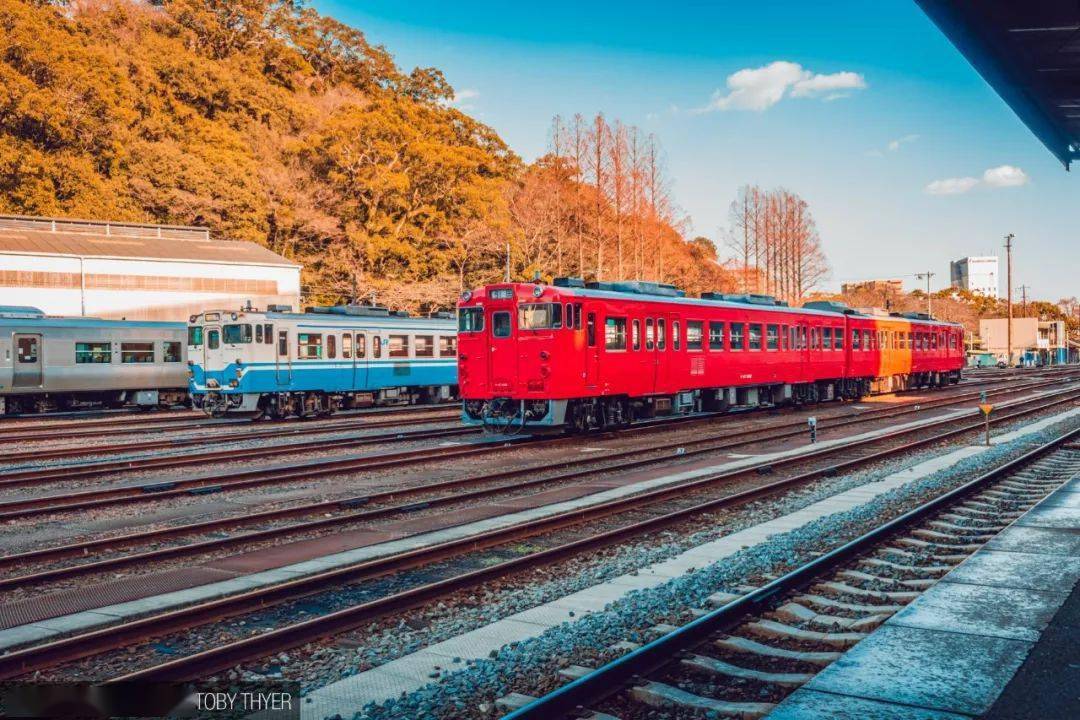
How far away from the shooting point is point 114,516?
12.0m

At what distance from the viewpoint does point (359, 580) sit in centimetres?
830

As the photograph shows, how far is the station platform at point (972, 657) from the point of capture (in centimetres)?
481

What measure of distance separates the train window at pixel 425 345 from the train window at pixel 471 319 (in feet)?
36.1

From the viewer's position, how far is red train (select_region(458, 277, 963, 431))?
19.3 meters

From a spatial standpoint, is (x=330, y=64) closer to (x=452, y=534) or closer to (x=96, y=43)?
(x=96, y=43)

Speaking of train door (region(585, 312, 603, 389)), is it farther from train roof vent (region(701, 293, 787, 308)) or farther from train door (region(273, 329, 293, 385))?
train door (region(273, 329, 293, 385))

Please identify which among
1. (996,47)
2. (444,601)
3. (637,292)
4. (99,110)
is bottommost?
(444,601)

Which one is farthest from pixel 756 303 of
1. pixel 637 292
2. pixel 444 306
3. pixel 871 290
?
pixel 871 290

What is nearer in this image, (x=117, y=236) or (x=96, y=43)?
(x=117, y=236)

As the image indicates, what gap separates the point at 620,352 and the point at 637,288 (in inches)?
79.4

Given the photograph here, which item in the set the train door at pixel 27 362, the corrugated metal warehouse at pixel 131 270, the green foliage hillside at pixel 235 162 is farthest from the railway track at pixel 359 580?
the green foliage hillside at pixel 235 162

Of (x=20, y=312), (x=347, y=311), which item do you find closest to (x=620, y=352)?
(x=347, y=311)

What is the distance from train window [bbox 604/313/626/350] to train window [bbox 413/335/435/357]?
12310 millimetres

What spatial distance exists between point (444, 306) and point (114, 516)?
42.2 meters
